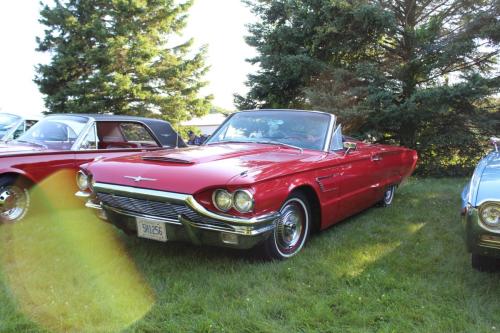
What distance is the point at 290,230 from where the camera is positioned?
3943 mm

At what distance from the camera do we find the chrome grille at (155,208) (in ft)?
10.9

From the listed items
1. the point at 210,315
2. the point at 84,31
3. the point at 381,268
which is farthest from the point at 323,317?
the point at 84,31

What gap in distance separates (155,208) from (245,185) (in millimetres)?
782

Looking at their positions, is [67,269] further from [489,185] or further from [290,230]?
[489,185]

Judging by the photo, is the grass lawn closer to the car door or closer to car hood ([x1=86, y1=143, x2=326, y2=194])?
the car door

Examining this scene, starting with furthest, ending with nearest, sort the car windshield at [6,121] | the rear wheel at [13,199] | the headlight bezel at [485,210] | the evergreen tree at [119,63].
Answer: the evergreen tree at [119,63], the car windshield at [6,121], the rear wheel at [13,199], the headlight bezel at [485,210]

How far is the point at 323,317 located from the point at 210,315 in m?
0.75

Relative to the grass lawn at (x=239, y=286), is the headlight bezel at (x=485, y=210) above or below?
above

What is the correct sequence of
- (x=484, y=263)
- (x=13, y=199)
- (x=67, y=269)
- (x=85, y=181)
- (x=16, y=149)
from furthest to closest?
1. (x=16, y=149)
2. (x=13, y=199)
3. (x=85, y=181)
4. (x=67, y=269)
5. (x=484, y=263)

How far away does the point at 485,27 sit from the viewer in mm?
9406

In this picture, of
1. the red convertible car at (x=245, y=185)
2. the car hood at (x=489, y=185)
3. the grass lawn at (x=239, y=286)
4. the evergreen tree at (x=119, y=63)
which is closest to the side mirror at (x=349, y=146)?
the red convertible car at (x=245, y=185)

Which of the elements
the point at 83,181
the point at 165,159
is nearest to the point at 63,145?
the point at 83,181

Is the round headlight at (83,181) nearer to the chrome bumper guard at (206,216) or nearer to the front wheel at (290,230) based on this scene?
the chrome bumper guard at (206,216)

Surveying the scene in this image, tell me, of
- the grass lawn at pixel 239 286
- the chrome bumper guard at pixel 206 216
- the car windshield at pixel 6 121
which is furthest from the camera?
the car windshield at pixel 6 121
